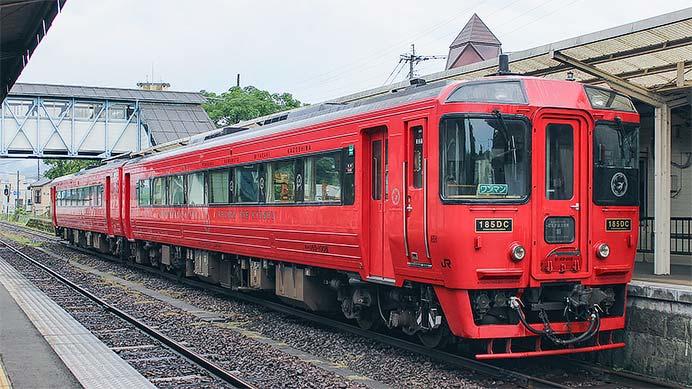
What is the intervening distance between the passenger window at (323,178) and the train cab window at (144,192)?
996 centimetres

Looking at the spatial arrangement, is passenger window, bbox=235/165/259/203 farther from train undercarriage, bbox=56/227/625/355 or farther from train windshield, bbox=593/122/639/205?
train windshield, bbox=593/122/639/205

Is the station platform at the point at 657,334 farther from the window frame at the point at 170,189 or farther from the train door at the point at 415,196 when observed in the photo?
the window frame at the point at 170,189

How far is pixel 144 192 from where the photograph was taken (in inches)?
830

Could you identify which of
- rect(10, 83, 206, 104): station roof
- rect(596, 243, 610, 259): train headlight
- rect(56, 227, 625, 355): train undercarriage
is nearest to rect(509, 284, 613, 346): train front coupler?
rect(56, 227, 625, 355): train undercarriage

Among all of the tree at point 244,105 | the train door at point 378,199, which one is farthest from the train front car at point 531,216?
the tree at point 244,105

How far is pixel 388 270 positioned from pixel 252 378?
1.99m

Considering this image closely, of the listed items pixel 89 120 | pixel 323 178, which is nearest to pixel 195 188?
pixel 323 178

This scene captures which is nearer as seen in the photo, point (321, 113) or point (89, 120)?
point (321, 113)

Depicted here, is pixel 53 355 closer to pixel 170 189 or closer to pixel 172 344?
pixel 172 344

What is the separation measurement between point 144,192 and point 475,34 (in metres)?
39.0

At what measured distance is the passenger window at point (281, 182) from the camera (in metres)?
12.0

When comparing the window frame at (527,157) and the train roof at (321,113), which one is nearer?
the window frame at (527,157)

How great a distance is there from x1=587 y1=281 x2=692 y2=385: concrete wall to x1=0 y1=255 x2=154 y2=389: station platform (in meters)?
5.09

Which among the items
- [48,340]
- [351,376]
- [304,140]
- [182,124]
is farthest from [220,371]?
[182,124]
